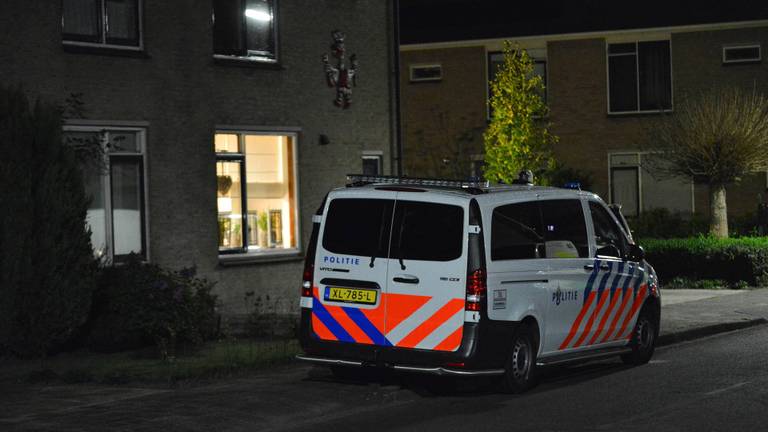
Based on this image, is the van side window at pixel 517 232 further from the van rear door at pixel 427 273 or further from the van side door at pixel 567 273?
the van rear door at pixel 427 273

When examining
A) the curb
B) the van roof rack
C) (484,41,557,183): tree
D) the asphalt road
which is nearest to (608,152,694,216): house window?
(484,41,557,183): tree

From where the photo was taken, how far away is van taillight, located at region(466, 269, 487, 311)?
11539 mm

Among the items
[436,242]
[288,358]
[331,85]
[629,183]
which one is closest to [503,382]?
[436,242]

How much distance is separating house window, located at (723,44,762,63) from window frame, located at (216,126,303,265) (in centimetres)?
1744

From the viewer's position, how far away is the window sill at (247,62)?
780 inches

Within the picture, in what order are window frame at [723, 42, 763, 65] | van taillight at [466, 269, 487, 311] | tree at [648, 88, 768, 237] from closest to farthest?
van taillight at [466, 269, 487, 311] < tree at [648, 88, 768, 237] < window frame at [723, 42, 763, 65]

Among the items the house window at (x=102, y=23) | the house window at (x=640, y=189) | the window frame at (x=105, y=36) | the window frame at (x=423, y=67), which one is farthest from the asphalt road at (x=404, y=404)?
the window frame at (x=423, y=67)

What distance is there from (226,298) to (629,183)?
18437mm

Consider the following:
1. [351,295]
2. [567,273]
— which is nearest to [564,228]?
[567,273]

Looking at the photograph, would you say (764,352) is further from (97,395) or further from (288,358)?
(97,395)

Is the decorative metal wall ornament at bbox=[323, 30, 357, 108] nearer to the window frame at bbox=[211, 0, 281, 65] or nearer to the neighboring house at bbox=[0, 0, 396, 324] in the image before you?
the neighboring house at bbox=[0, 0, 396, 324]

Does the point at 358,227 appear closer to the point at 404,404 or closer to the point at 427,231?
the point at 427,231

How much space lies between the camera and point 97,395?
12.1 meters

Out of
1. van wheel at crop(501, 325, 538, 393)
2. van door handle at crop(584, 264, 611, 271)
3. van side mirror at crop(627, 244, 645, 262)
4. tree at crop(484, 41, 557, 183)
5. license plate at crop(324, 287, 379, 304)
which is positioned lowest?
van wheel at crop(501, 325, 538, 393)
